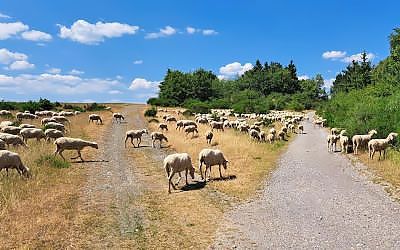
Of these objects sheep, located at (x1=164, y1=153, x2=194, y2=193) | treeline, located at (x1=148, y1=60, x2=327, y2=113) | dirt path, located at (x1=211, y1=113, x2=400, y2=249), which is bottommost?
dirt path, located at (x1=211, y1=113, x2=400, y2=249)

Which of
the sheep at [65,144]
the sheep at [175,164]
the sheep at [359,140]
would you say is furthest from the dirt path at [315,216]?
the sheep at [65,144]

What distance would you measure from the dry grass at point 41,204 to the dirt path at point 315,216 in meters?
4.67

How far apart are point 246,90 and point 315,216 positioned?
132981 mm

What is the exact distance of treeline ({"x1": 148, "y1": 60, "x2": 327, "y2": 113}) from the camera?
364 feet

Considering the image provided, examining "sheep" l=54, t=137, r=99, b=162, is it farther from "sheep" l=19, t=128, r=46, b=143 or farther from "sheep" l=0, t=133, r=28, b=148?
"sheep" l=19, t=128, r=46, b=143

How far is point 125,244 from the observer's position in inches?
437

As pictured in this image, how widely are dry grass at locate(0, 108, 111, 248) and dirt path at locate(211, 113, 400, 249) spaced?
4671 mm

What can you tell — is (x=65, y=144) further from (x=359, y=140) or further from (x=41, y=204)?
(x=359, y=140)

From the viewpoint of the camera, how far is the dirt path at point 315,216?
441 inches

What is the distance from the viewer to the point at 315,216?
13.8m

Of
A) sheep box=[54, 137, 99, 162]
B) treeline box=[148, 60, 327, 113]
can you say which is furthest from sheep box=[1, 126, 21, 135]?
treeline box=[148, 60, 327, 113]

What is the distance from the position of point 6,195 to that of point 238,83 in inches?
5929

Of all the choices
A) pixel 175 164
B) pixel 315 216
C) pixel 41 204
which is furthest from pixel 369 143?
pixel 41 204

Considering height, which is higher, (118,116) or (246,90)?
(246,90)
